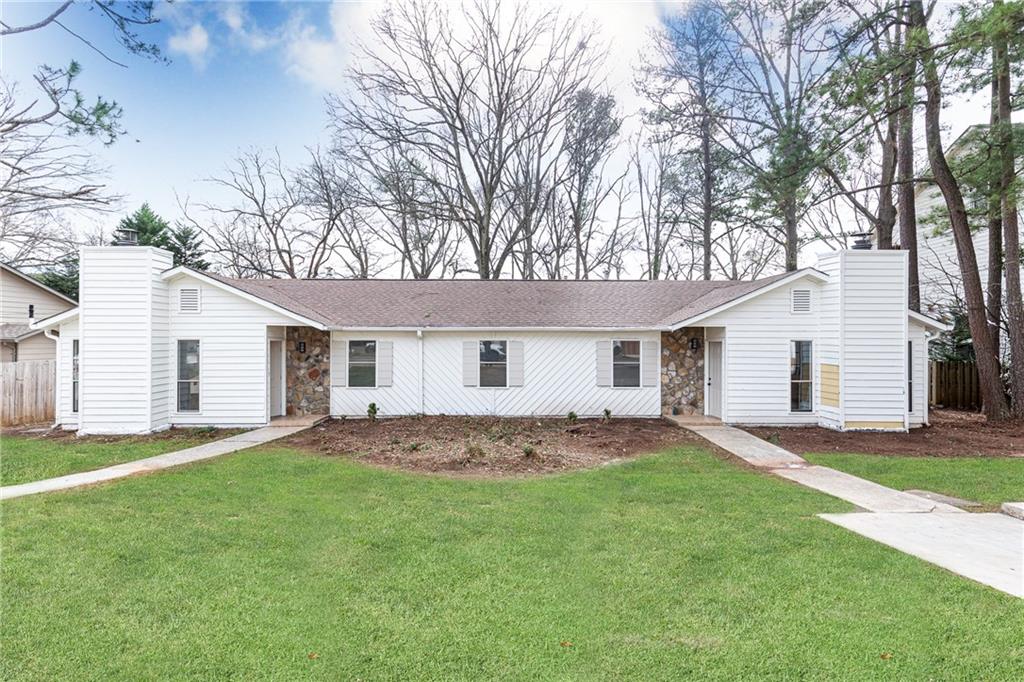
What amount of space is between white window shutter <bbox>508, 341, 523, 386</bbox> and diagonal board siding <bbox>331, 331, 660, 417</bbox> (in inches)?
3.7

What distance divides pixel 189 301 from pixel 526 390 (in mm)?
8297

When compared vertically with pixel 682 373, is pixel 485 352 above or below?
above

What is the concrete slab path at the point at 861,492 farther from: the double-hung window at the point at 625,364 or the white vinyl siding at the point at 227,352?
the white vinyl siding at the point at 227,352

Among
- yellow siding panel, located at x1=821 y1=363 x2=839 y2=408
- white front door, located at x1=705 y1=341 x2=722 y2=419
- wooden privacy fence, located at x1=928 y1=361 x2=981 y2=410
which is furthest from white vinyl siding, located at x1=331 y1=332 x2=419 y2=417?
wooden privacy fence, located at x1=928 y1=361 x2=981 y2=410

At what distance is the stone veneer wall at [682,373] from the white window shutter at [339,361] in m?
8.34

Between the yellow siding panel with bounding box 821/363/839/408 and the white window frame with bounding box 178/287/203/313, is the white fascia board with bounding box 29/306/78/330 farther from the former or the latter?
the yellow siding panel with bounding box 821/363/839/408

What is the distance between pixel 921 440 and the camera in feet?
A: 35.7

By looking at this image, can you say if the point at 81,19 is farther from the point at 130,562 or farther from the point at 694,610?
the point at 694,610

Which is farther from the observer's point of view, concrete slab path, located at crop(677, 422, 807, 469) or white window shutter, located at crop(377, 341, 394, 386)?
white window shutter, located at crop(377, 341, 394, 386)

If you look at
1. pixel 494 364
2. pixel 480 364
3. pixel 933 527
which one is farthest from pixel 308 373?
pixel 933 527

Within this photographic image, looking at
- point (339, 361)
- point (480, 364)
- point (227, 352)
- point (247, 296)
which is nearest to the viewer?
point (247, 296)

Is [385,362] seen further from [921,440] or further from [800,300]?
[921,440]

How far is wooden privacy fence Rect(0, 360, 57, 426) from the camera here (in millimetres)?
13062

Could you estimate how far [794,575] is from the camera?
4309 mm
